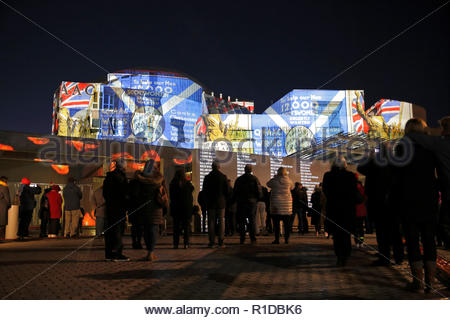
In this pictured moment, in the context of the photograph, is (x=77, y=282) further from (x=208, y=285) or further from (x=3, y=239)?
(x=3, y=239)

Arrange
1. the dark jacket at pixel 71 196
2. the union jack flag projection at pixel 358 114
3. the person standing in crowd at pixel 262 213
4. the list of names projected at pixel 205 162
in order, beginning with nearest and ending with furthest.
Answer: the dark jacket at pixel 71 196 → the person standing in crowd at pixel 262 213 → the list of names projected at pixel 205 162 → the union jack flag projection at pixel 358 114

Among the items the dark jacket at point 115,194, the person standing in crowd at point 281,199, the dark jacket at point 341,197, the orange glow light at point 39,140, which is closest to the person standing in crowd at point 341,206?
the dark jacket at point 341,197

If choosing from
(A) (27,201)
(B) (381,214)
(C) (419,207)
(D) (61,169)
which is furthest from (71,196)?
(C) (419,207)

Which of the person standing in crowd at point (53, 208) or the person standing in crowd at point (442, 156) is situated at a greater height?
the person standing in crowd at point (442, 156)

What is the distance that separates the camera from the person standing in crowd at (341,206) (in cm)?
511

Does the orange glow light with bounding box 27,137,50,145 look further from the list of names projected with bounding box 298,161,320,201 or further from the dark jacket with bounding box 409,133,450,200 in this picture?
the dark jacket with bounding box 409,133,450,200

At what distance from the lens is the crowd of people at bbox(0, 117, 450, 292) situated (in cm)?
343

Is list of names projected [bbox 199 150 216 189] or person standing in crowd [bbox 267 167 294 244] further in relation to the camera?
list of names projected [bbox 199 150 216 189]

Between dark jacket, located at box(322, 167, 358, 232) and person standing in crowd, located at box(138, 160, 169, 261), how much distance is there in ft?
8.22

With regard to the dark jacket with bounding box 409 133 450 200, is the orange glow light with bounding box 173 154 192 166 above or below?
above

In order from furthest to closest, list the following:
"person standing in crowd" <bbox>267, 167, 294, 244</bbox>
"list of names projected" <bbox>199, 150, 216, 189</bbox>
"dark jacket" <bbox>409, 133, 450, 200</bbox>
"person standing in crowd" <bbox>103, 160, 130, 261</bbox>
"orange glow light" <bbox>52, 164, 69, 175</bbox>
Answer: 1. "orange glow light" <bbox>52, 164, 69, 175</bbox>
2. "list of names projected" <bbox>199, 150, 216, 189</bbox>
3. "person standing in crowd" <bbox>267, 167, 294, 244</bbox>
4. "person standing in crowd" <bbox>103, 160, 130, 261</bbox>
5. "dark jacket" <bbox>409, 133, 450, 200</bbox>

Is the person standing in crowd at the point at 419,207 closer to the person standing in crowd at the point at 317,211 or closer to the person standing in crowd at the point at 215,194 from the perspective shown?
the person standing in crowd at the point at 215,194

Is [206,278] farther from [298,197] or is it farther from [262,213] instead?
[262,213]

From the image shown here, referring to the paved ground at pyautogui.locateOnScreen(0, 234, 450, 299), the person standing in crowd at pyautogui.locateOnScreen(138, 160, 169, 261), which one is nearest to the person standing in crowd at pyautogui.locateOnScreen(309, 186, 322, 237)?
the paved ground at pyautogui.locateOnScreen(0, 234, 450, 299)
